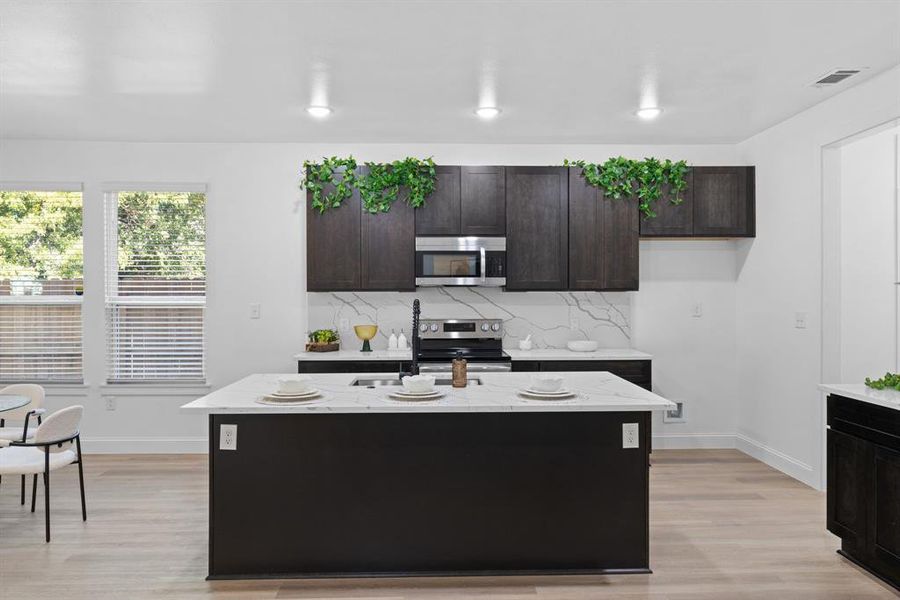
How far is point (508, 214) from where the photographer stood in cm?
514

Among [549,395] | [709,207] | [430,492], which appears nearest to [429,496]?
[430,492]

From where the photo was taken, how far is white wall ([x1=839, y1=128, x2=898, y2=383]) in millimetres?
4328

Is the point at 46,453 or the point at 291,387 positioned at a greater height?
the point at 291,387

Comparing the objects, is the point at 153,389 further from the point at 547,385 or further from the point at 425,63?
the point at 547,385

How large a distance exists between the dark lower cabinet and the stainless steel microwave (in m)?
2.60

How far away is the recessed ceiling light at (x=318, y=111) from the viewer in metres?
4.30

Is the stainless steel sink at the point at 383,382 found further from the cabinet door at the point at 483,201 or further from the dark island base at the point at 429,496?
the cabinet door at the point at 483,201

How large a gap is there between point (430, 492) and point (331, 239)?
2726mm

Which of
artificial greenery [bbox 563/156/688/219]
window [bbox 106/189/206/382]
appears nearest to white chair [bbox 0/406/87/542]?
window [bbox 106/189/206/382]

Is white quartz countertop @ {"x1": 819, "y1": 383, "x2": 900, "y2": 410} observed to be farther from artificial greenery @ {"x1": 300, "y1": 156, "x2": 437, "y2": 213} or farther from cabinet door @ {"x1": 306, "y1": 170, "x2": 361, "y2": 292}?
cabinet door @ {"x1": 306, "y1": 170, "x2": 361, "y2": 292}

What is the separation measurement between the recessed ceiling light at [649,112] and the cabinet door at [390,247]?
6.25 feet

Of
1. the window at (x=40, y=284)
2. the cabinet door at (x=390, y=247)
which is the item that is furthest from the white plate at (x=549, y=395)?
the window at (x=40, y=284)

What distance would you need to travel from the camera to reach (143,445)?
538 centimetres

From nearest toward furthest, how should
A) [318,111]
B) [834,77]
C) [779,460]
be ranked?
[834,77] < [318,111] < [779,460]
